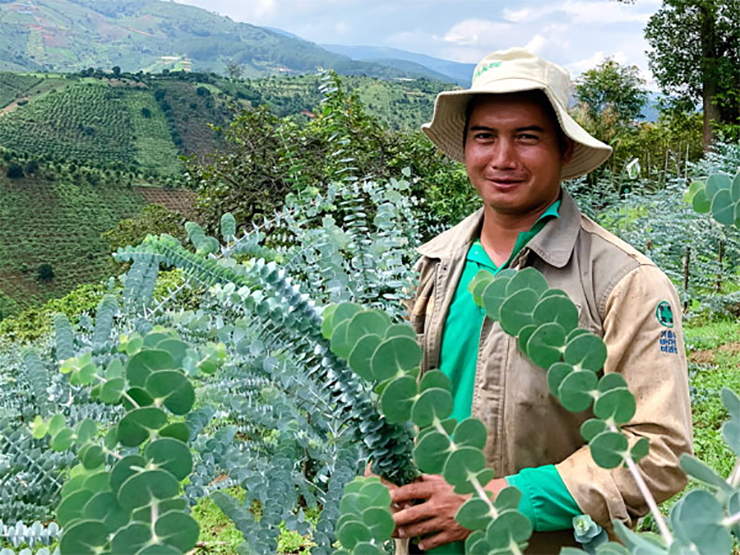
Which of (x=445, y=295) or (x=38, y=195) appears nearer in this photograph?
(x=445, y=295)

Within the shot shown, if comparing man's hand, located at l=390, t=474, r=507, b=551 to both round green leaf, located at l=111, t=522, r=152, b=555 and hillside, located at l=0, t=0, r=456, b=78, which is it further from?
hillside, located at l=0, t=0, r=456, b=78

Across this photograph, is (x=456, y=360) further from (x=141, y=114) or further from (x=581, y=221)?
(x=141, y=114)

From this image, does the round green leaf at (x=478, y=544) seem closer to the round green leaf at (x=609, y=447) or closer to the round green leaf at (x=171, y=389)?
the round green leaf at (x=609, y=447)

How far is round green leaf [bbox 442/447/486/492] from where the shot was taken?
0.50 metres

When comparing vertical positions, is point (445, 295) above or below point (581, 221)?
below

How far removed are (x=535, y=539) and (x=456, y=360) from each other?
0.40 meters

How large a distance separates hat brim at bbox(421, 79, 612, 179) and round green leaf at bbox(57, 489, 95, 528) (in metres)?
1.17

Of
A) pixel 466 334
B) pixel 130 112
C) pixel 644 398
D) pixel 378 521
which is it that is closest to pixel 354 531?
pixel 378 521

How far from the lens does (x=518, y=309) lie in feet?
1.79

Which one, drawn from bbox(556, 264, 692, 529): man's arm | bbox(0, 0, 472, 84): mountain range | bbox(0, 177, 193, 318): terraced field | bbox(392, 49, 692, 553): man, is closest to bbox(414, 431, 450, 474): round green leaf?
bbox(392, 49, 692, 553): man

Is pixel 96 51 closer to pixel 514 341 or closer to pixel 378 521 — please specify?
pixel 514 341

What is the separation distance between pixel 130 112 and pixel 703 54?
54714 mm

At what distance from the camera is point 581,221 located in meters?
1.44

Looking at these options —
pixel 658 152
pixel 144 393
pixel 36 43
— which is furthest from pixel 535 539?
pixel 36 43
